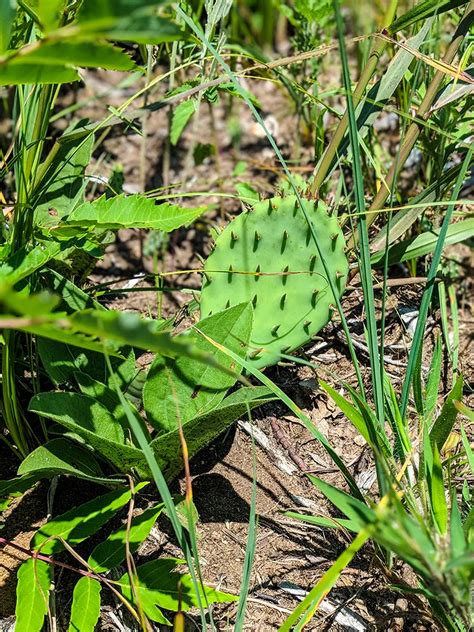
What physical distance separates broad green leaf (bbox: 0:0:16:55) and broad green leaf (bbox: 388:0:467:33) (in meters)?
0.79

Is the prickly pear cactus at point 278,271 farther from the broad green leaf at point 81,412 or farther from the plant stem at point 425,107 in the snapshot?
the broad green leaf at point 81,412

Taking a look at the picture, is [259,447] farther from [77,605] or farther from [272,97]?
[272,97]

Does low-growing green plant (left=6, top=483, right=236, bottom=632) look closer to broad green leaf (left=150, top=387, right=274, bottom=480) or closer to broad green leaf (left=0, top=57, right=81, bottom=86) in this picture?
broad green leaf (left=150, top=387, right=274, bottom=480)

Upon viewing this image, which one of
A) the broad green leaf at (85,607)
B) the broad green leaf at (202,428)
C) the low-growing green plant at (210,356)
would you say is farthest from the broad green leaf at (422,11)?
the broad green leaf at (85,607)

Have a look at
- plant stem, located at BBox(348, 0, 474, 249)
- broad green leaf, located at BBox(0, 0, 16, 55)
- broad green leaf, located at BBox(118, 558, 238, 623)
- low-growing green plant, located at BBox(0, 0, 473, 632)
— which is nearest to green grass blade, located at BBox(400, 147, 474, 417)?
low-growing green plant, located at BBox(0, 0, 473, 632)

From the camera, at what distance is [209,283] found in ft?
5.00

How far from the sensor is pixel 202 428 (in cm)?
128

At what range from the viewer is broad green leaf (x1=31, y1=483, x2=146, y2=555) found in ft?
4.02

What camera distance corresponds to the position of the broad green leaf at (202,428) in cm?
123

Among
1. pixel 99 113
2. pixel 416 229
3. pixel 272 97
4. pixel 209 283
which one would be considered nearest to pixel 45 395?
pixel 209 283

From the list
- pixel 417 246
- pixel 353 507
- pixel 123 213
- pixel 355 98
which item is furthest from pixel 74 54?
pixel 417 246

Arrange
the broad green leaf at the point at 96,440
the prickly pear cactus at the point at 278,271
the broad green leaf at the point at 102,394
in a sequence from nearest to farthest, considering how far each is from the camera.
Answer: the broad green leaf at the point at 96,440, the broad green leaf at the point at 102,394, the prickly pear cactus at the point at 278,271

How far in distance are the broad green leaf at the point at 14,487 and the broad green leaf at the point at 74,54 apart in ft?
2.44

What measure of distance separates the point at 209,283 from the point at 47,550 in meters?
0.60
